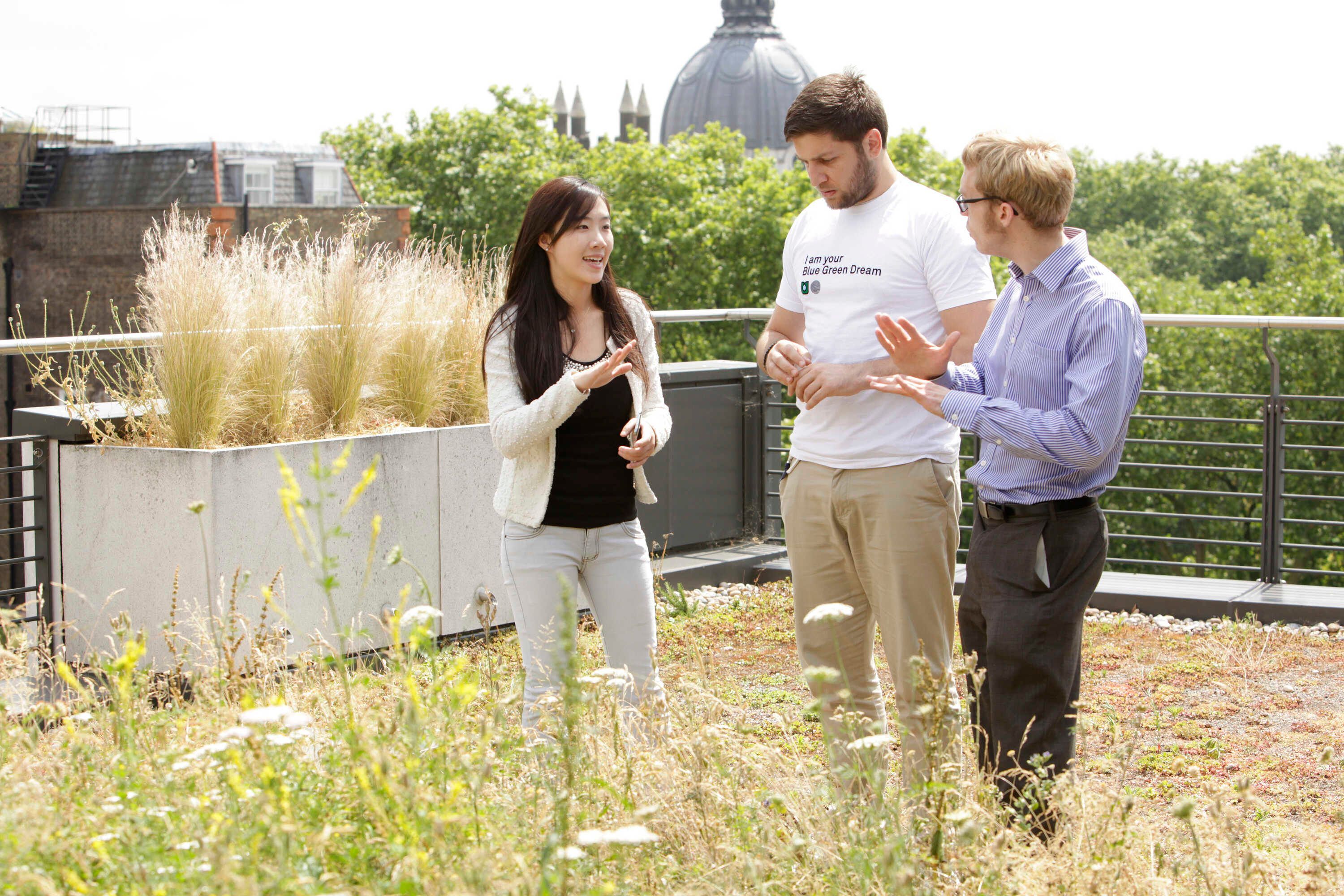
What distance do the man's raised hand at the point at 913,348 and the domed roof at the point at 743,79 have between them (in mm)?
115879

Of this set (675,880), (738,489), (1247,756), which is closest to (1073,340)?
(675,880)

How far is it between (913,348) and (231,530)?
8.61ft

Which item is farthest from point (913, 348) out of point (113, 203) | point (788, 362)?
point (113, 203)

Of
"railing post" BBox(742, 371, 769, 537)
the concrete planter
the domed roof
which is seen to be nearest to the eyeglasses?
the concrete planter

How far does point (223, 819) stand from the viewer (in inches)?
68.1

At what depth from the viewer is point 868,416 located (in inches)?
119

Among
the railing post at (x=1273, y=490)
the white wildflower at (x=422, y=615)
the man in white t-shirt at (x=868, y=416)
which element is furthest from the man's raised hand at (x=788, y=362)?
the railing post at (x=1273, y=490)

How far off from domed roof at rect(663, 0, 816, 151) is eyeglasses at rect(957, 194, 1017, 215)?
11598 cm

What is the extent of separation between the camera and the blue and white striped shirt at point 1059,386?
2.46 metres

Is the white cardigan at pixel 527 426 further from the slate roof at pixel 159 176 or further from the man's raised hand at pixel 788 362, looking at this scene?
the slate roof at pixel 159 176

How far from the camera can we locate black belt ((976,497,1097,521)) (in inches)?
102

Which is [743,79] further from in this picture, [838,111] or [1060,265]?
[1060,265]

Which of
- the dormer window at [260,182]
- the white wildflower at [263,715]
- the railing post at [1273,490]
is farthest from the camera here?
the dormer window at [260,182]

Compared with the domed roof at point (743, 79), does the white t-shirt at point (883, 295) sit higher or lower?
lower
